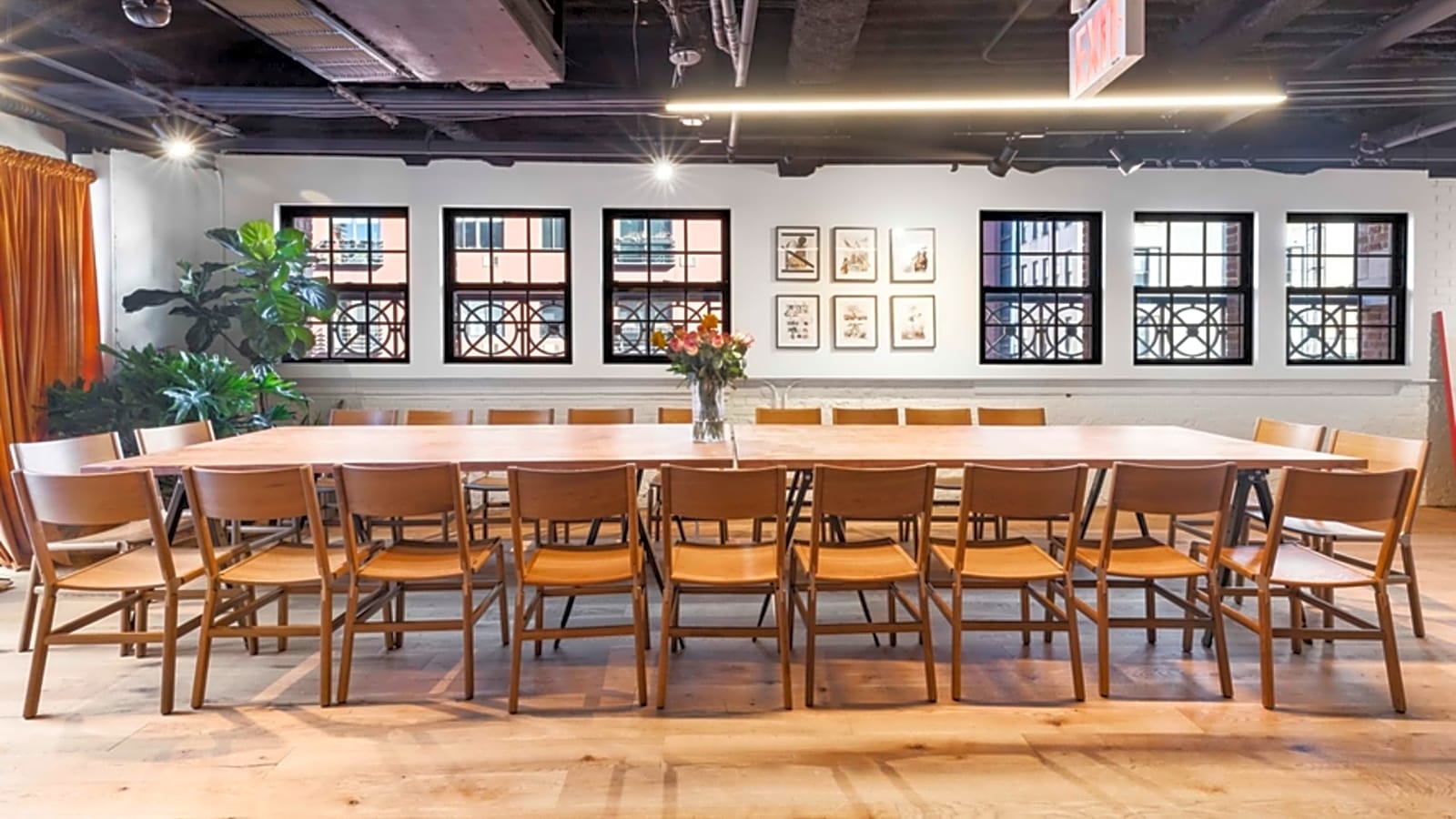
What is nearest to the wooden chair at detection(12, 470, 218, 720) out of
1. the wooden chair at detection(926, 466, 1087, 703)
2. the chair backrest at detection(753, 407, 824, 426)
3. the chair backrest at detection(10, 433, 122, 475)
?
the chair backrest at detection(10, 433, 122, 475)

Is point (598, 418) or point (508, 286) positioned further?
point (508, 286)

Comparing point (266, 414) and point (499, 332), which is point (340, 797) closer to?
point (266, 414)

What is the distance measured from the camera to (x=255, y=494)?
261 centimetres

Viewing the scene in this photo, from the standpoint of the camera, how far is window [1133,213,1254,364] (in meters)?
6.39

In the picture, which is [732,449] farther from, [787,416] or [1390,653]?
[1390,653]

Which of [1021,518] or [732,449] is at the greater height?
[732,449]

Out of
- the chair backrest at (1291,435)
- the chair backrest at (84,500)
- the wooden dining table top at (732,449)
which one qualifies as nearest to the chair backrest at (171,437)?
the wooden dining table top at (732,449)

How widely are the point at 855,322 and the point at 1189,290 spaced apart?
9.20 feet

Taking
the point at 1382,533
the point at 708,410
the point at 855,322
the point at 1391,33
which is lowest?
the point at 1382,533

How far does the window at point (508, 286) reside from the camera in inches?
248

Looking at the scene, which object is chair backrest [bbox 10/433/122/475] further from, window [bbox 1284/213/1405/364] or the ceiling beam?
window [bbox 1284/213/1405/364]

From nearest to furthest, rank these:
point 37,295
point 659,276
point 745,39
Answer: point 745,39
point 37,295
point 659,276

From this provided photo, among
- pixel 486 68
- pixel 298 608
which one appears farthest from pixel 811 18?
pixel 298 608

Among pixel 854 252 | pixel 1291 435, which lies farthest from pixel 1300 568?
pixel 854 252
